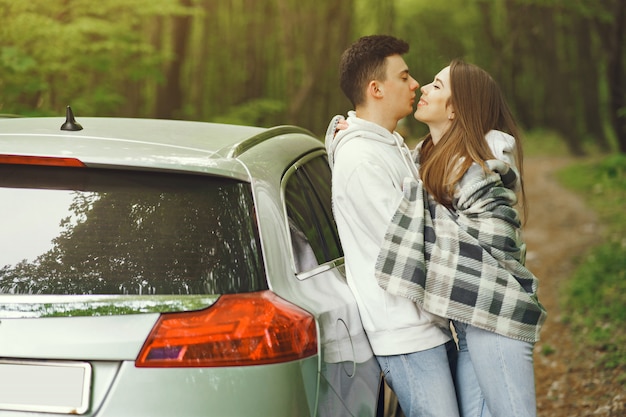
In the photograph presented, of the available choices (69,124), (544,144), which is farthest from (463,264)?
(544,144)

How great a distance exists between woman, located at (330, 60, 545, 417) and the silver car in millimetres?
332

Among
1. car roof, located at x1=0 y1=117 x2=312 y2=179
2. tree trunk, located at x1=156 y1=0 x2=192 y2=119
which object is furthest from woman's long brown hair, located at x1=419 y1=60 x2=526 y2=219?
tree trunk, located at x1=156 y1=0 x2=192 y2=119

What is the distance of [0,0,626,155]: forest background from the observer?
903 cm

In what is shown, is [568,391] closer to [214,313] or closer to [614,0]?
[214,313]

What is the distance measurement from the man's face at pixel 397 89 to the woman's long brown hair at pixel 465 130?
0.19 metres

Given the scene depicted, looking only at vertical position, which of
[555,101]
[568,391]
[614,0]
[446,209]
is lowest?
[568,391]

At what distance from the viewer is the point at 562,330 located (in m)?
8.43

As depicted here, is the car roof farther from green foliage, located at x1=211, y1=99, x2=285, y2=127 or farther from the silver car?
green foliage, located at x1=211, y1=99, x2=285, y2=127

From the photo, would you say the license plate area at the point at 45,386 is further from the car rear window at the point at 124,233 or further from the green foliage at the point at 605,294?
the green foliage at the point at 605,294

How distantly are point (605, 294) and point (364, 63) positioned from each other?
21.8ft

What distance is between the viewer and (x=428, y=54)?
37.6 meters

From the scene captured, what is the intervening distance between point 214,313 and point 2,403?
1.95ft

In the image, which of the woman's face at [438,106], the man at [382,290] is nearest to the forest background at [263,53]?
the woman's face at [438,106]

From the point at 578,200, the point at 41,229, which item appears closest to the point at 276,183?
the point at 41,229
